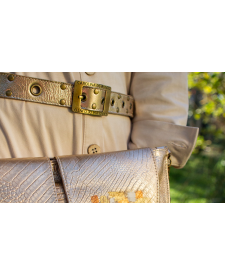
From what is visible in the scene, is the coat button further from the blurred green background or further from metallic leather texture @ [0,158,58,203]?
the blurred green background

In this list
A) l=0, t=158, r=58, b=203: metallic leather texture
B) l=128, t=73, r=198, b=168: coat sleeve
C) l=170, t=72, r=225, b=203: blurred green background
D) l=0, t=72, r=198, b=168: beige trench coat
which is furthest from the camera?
l=170, t=72, r=225, b=203: blurred green background

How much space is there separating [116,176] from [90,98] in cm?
25

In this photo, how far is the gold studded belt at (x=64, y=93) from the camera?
0.66 m

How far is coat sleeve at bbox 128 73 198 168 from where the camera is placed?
2.97 ft

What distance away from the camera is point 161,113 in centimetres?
94

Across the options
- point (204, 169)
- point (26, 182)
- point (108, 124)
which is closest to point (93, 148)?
point (108, 124)

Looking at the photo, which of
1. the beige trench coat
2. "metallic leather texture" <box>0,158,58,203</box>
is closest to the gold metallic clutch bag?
"metallic leather texture" <box>0,158,58,203</box>

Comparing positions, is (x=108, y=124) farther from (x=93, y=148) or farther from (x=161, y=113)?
(x=161, y=113)

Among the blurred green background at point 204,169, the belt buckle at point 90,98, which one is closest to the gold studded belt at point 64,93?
the belt buckle at point 90,98

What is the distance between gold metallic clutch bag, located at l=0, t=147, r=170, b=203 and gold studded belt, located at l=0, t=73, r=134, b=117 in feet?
0.52

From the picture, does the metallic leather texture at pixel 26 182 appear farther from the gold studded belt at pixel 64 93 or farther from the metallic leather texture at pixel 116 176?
the gold studded belt at pixel 64 93

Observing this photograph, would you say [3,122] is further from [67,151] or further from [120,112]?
[120,112]

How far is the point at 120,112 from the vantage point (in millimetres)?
858
